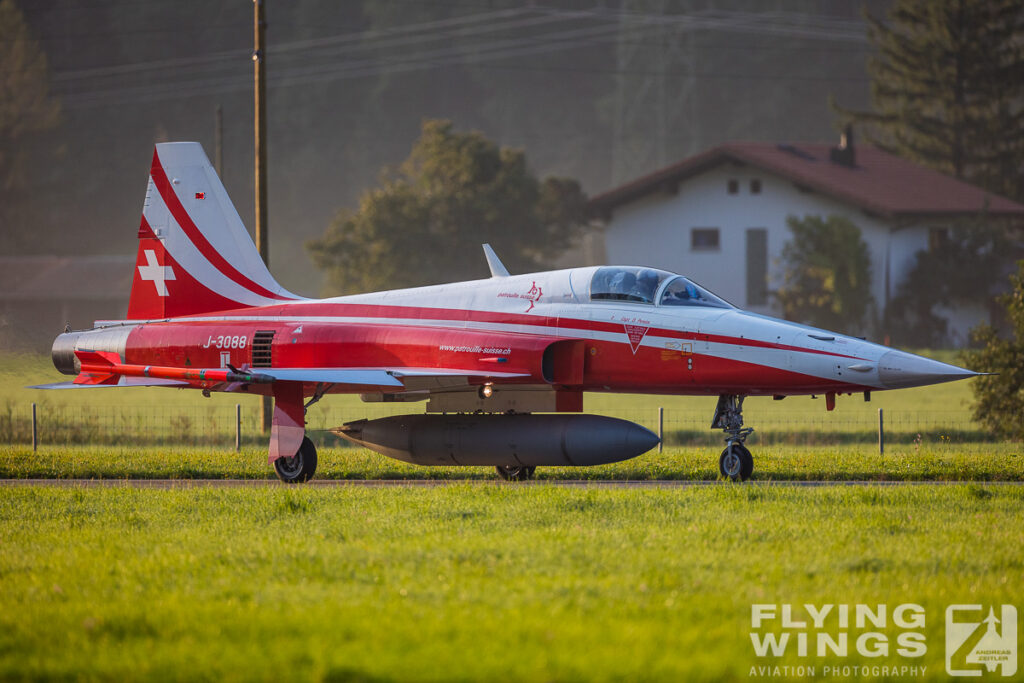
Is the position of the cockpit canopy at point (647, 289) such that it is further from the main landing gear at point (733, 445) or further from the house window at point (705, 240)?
the house window at point (705, 240)

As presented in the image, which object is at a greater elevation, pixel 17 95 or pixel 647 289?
pixel 17 95

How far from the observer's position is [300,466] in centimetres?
1728

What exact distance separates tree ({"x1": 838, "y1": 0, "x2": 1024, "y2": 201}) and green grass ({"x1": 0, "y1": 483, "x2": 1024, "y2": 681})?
6825 cm

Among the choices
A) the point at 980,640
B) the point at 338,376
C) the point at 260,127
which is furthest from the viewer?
the point at 260,127

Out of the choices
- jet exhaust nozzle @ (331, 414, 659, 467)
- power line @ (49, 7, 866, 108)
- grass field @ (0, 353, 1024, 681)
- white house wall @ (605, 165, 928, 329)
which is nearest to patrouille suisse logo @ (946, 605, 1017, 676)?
grass field @ (0, 353, 1024, 681)

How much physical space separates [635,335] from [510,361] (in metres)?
1.74

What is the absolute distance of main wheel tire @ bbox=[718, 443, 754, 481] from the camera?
Answer: 15.9 meters

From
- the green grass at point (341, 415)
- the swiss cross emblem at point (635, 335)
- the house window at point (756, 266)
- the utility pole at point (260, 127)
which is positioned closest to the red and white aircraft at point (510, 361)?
the swiss cross emblem at point (635, 335)

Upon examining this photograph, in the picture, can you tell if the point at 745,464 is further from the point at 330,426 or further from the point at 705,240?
the point at 705,240

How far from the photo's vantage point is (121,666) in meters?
7.05

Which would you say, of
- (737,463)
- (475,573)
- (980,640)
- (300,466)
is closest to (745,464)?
(737,463)

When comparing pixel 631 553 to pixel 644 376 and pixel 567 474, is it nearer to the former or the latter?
pixel 644 376

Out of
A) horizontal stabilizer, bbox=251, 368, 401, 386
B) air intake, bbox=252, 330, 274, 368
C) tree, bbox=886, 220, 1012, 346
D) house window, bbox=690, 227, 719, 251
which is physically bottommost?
horizontal stabilizer, bbox=251, 368, 401, 386

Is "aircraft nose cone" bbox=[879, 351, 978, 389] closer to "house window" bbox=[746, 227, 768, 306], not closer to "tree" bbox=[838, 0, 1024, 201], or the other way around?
"house window" bbox=[746, 227, 768, 306]
